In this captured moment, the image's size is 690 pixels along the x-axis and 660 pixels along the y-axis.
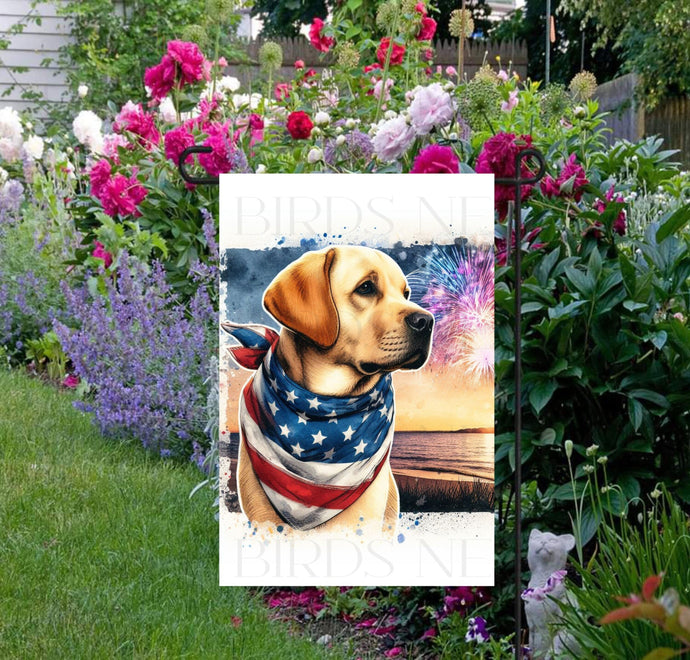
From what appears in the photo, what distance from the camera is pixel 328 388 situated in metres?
1.93

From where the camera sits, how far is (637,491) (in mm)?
2279

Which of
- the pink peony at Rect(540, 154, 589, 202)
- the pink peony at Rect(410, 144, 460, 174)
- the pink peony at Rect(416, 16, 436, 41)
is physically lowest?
the pink peony at Rect(540, 154, 589, 202)

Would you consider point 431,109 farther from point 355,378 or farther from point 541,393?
point 355,378

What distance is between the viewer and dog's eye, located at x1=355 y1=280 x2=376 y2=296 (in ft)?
6.32

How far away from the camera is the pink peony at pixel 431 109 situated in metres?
2.57

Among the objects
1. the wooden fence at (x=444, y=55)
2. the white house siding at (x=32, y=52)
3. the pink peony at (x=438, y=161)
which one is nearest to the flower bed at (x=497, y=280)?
the pink peony at (x=438, y=161)

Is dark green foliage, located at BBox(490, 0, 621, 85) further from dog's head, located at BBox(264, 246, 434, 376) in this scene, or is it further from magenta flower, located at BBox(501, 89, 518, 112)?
dog's head, located at BBox(264, 246, 434, 376)

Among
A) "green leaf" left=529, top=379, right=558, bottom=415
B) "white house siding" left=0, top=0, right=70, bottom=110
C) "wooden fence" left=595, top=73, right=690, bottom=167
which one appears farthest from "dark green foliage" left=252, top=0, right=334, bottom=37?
"green leaf" left=529, top=379, right=558, bottom=415

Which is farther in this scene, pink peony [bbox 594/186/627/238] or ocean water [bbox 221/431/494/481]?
pink peony [bbox 594/186/627/238]

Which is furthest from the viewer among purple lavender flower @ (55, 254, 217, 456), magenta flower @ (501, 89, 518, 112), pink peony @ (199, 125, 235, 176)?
magenta flower @ (501, 89, 518, 112)

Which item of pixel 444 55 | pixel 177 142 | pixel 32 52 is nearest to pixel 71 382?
pixel 177 142

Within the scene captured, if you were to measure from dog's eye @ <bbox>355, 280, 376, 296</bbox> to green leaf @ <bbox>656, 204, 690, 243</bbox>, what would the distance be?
2.89 ft

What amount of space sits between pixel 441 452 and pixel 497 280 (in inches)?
27.1

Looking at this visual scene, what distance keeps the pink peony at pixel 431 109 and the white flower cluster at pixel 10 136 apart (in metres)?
4.45
